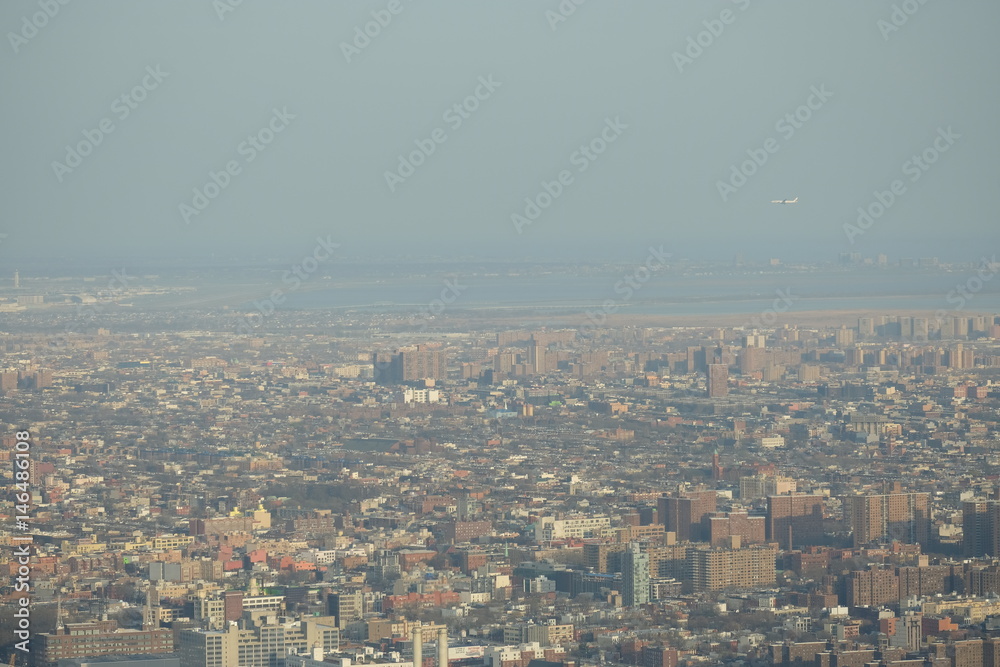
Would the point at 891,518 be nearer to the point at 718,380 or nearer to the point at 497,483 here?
→ the point at 497,483

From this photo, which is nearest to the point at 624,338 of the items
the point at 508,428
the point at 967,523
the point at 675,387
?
the point at 675,387

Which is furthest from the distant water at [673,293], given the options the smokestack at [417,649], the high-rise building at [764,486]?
the smokestack at [417,649]

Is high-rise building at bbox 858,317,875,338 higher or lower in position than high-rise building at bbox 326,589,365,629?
higher

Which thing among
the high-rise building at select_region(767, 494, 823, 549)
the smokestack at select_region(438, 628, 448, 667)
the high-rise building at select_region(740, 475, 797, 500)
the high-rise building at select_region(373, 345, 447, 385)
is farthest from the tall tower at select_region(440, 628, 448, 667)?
the high-rise building at select_region(373, 345, 447, 385)

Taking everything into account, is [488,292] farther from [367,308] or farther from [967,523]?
[967,523]

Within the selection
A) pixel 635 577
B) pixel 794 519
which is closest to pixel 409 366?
Answer: pixel 794 519

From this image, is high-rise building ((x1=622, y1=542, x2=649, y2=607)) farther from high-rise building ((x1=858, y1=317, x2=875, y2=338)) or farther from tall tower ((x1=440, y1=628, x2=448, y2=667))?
high-rise building ((x1=858, y1=317, x2=875, y2=338))
